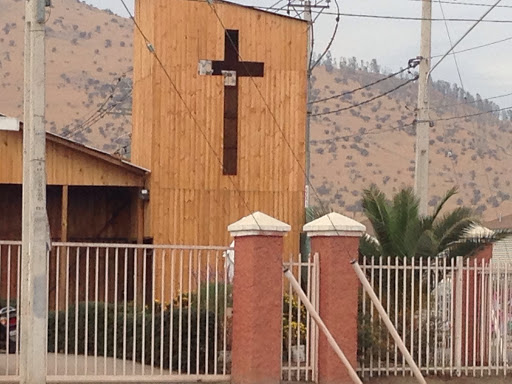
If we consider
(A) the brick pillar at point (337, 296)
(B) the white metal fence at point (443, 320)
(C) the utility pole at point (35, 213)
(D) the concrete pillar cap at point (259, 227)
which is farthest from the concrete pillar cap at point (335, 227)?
(C) the utility pole at point (35, 213)

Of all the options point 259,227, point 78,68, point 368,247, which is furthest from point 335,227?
point 78,68

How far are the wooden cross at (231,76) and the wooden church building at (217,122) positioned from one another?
2 centimetres

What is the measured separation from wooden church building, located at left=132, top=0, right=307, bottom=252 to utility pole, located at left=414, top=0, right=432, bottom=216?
284 cm

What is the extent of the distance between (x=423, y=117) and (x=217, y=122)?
4802 millimetres

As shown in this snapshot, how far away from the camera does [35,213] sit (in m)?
16.5

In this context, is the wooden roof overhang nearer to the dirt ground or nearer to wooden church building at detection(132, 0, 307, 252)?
wooden church building at detection(132, 0, 307, 252)

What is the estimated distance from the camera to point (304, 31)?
30188mm

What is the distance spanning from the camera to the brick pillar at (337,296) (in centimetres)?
1858

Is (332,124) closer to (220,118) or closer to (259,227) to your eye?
(220,118)

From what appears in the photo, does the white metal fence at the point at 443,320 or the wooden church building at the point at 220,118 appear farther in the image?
the wooden church building at the point at 220,118

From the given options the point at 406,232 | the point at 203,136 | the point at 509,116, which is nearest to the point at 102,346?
the point at 406,232

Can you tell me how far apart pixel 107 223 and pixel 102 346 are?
539 inches

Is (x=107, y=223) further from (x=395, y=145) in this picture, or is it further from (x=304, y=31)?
(x=395, y=145)

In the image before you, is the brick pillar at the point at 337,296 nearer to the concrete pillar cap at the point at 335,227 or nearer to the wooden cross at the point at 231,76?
the concrete pillar cap at the point at 335,227
